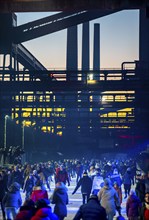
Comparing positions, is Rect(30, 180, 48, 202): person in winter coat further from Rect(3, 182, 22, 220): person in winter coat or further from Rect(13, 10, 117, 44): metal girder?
Rect(13, 10, 117, 44): metal girder

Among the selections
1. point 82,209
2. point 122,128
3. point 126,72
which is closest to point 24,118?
point 126,72

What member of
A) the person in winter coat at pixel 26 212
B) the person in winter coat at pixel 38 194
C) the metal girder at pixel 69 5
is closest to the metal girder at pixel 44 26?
the metal girder at pixel 69 5

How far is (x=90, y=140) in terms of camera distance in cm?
10312

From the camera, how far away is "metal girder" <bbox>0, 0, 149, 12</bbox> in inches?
721

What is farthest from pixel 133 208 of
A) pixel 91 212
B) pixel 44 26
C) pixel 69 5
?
pixel 44 26

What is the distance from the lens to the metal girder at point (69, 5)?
18305 mm

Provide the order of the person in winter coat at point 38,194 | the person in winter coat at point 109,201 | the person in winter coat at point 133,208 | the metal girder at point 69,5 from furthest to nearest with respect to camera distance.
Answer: the metal girder at point 69,5, the person in winter coat at point 38,194, the person in winter coat at point 109,201, the person in winter coat at point 133,208

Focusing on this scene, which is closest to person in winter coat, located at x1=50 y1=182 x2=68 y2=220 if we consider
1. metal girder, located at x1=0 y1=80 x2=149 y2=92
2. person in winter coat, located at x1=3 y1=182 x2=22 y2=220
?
person in winter coat, located at x1=3 y1=182 x2=22 y2=220

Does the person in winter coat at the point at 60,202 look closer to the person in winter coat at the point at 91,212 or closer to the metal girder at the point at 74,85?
the person in winter coat at the point at 91,212

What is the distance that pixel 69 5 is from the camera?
18.6m

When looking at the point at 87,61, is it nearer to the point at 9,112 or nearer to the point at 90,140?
the point at 90,140

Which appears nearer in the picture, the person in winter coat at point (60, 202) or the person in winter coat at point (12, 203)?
the person in winter coat at point (60, 202)

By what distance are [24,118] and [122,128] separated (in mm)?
24558

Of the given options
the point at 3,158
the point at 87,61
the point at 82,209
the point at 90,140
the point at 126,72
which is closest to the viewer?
the point at 82,209
